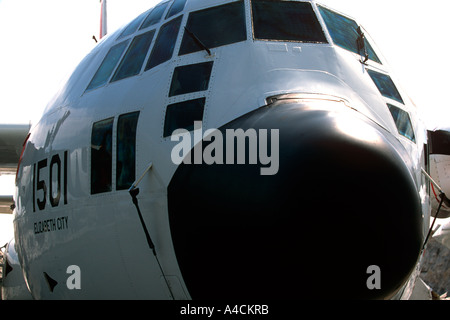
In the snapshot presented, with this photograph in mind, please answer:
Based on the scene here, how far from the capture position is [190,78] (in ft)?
14.1

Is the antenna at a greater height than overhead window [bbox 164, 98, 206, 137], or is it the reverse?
the antenna

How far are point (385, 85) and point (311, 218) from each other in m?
2.24

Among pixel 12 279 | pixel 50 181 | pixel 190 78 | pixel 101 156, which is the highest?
pixel 190 78

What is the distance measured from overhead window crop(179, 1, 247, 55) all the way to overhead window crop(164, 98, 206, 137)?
24.4 inches

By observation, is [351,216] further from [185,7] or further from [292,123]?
[185,7]

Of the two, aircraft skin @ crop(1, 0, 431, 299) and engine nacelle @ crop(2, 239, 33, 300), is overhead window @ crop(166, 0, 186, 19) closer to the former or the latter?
aircraft skin @ crop(1, 0, 431, 299)

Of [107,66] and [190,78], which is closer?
[190,78]

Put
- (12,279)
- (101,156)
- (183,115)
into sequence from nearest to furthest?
(183,115)
(101,156)
(12,279)

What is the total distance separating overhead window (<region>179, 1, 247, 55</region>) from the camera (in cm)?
456

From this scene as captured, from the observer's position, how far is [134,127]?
14.3ft

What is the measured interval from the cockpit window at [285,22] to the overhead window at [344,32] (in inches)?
5.5

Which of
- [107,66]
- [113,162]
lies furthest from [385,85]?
[107,66]

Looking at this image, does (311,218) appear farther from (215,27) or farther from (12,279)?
(12,279)

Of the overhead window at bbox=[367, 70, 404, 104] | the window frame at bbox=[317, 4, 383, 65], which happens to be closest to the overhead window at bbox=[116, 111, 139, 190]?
the window frame at bbox=[317, 4, 383, 65]
